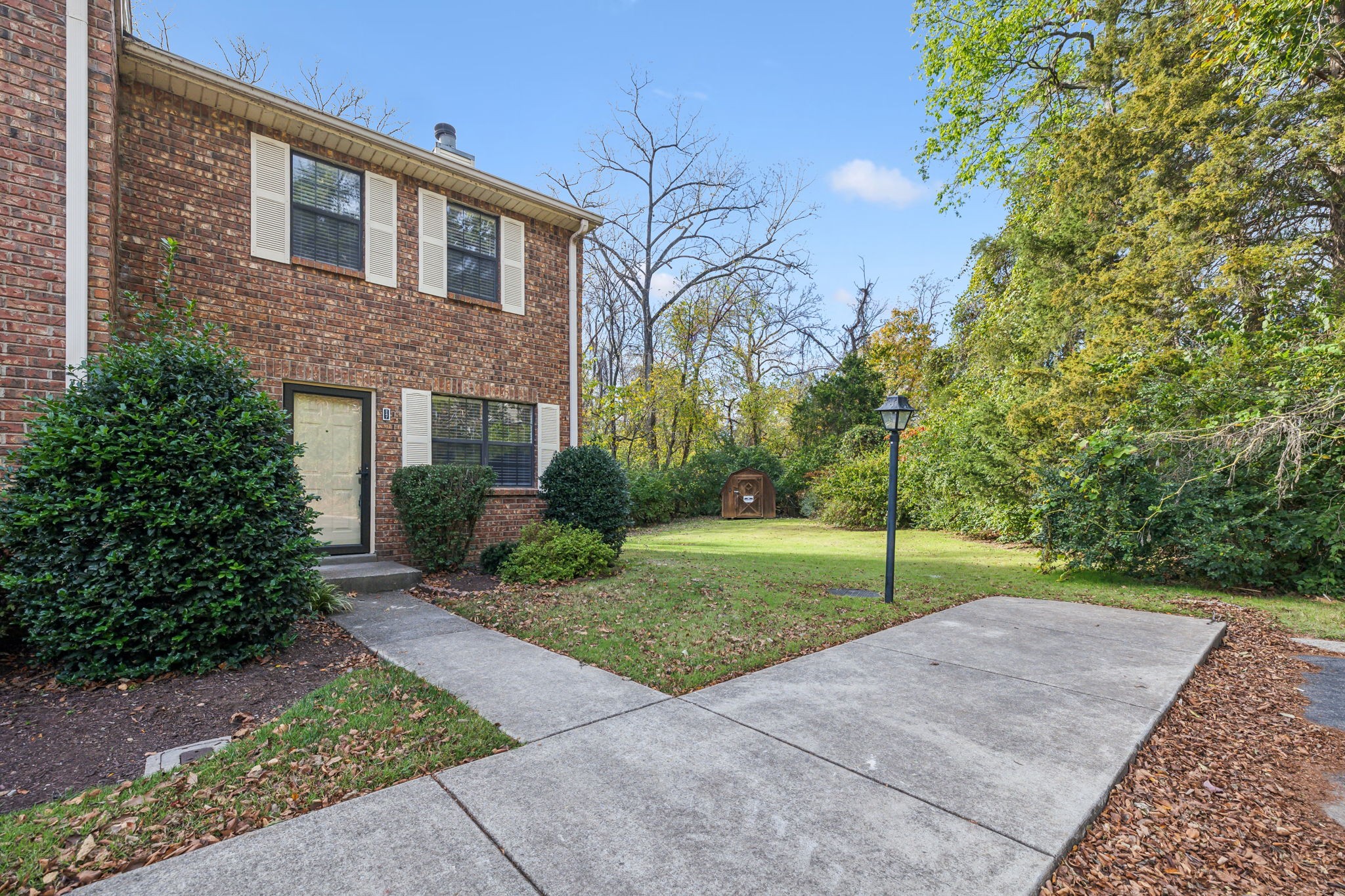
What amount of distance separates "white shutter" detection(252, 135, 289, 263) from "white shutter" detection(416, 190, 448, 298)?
1.48 meters

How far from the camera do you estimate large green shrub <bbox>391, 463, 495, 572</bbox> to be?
682cm

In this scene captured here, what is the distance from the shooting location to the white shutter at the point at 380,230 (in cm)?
715

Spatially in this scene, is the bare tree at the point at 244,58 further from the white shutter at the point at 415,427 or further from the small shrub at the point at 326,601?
the small shrub at the point at 326,601

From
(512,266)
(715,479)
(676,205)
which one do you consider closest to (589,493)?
(512,266)

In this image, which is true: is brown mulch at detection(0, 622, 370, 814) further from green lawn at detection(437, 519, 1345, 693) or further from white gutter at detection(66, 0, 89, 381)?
white gutter at detection(66, 0, 89, 381)

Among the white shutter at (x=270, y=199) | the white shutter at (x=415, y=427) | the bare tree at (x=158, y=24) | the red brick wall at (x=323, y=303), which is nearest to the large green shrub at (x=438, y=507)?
the white shutter at (x=415, y=427)

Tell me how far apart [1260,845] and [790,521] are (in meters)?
14.2

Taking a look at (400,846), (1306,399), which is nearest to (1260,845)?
(400,846)

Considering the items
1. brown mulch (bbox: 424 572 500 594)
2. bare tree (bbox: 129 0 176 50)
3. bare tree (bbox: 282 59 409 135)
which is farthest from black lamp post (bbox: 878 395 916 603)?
bare tree (bbox: 129 0 176 50)

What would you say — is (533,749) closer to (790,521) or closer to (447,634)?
(447,634)

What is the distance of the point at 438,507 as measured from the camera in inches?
267

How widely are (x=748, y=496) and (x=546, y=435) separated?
9.74 m

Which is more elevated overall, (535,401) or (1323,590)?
(535,401)

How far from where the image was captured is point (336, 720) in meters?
2.94
